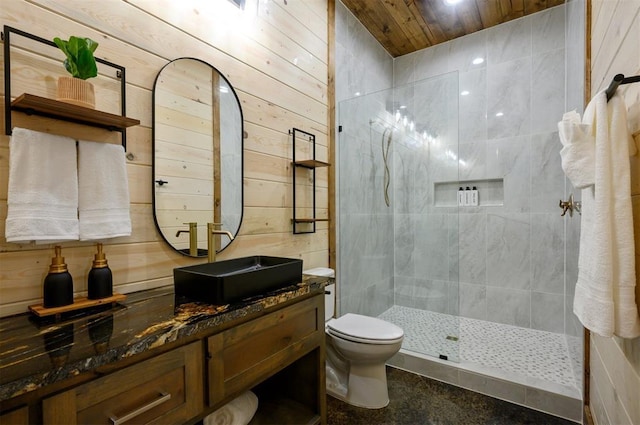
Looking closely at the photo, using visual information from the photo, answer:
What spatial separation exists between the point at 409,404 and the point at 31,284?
2.02m

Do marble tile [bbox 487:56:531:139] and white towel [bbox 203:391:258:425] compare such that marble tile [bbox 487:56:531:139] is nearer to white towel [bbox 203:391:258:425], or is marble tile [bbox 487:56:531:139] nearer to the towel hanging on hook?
the towel hanging on hook

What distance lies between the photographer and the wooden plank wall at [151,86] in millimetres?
1064

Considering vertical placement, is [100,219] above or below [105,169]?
below

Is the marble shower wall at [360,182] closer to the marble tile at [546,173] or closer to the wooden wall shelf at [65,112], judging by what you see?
the marble tile at [546,173]

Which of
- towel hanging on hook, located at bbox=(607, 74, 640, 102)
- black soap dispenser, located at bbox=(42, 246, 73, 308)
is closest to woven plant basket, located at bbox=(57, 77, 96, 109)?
black soap dispenser, located at bbox=(42, 246, 73, 308)

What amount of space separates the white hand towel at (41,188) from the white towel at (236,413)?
93 centimetres

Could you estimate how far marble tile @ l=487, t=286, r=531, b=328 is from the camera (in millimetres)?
2934

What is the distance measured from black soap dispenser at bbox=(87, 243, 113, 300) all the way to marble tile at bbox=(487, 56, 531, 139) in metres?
3.24

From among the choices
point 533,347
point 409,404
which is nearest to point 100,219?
point 409,404

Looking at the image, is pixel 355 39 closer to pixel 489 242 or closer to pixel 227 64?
pixel 227 64

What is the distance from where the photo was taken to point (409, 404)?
1.98 metres

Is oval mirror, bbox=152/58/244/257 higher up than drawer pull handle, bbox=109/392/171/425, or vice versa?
oval mirror, bbox=152/58/244/257

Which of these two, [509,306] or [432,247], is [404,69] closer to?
[432,247]

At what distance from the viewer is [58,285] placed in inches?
40.0
